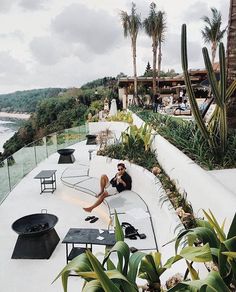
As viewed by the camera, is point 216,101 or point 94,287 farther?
point 216,101

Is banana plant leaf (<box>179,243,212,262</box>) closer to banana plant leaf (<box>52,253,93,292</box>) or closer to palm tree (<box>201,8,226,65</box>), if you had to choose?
banana plant leaf (<box>52,253,93,292</box>)

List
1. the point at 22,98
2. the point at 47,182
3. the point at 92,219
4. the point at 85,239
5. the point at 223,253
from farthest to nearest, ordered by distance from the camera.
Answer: the point at 22,98
the point at 47,182
the point at 92,219
the point at 85,239
the point at 223,253

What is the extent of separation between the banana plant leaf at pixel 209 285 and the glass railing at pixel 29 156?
23.8ft

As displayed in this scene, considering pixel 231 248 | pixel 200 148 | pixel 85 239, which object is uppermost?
pixel 200 148

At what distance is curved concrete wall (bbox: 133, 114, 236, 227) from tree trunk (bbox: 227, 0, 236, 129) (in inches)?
46.1

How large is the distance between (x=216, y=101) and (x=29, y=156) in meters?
8.41

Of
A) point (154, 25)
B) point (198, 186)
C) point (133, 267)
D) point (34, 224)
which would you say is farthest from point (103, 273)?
point (154, 25)

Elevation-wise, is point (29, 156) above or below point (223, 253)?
below

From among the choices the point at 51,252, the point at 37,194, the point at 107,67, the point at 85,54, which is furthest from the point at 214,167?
the point at 85,54

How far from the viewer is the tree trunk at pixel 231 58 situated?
520 centimetres

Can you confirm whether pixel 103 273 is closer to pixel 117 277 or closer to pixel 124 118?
pixel 117 277

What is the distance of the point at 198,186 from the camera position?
3.85 meters

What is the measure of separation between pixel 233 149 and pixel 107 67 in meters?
68.0

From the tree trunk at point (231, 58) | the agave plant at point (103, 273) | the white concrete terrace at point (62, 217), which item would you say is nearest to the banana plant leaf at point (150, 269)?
the agave plant at point (103, 273)
